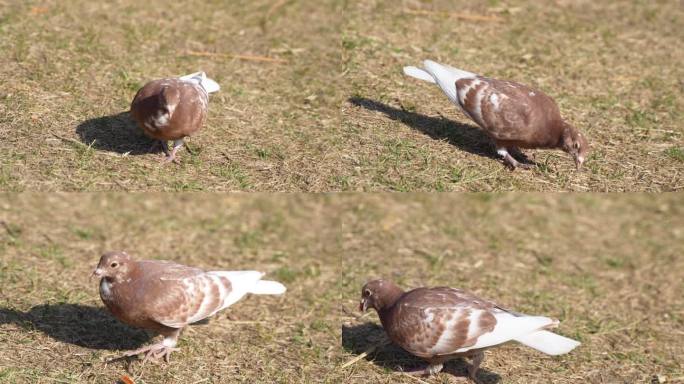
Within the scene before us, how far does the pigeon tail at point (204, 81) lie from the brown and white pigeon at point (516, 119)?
2.39 m

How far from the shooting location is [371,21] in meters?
9.38

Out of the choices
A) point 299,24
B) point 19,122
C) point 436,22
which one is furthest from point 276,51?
point 19,122

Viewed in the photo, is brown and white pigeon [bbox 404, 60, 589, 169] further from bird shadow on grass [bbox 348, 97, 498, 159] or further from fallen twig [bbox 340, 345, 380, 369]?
fallen twig [bbox 340, 345, 380, 369]

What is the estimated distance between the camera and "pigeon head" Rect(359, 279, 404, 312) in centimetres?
648

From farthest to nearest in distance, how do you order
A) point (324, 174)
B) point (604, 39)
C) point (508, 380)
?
→ point (604, 39)
point (324, 174)
point (508, 380)

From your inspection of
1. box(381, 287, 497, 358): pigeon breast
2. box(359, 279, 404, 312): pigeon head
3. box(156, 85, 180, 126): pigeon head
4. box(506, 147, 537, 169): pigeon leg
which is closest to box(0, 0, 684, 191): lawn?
box(506, 147, 537, 169): pigeon leg

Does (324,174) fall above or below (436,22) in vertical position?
below

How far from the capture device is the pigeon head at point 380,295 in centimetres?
648

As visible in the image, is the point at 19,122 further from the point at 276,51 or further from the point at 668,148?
the point at 668,148

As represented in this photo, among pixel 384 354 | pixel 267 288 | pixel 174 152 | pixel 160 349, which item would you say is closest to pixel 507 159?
pixel 384 354

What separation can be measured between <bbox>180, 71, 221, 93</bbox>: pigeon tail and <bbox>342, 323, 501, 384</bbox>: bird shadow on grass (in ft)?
8.73

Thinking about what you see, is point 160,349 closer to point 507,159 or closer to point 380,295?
point 380,295

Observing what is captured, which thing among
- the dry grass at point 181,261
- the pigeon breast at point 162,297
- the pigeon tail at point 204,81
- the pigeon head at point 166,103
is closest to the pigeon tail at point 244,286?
the pigeon breast at point 162,297

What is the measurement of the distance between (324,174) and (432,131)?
111 cm
